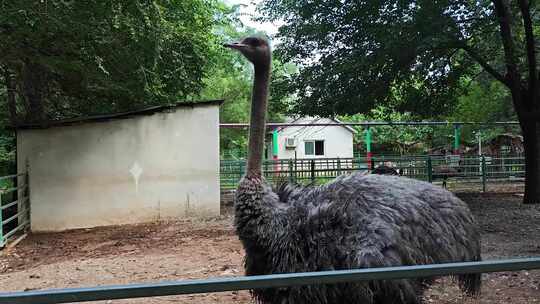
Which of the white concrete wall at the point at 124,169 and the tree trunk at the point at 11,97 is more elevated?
the tree trunk at the point at 11,97

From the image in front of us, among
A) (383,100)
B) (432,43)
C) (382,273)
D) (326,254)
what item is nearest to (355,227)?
(326,254)

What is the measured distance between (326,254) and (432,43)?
6454mm

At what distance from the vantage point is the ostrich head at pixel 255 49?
3408 mm

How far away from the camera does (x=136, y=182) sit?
942 cm

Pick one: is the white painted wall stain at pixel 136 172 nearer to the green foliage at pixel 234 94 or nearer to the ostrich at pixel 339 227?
the ostrich at pixel 339 227

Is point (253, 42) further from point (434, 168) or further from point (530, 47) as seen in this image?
point (434, 168)

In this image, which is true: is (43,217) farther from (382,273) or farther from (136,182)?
(382,273)

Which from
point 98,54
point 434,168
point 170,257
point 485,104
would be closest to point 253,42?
point 170,257

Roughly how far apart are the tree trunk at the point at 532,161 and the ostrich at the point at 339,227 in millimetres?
8672

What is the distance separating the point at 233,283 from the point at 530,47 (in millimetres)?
10432

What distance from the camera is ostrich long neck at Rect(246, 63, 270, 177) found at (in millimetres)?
3221

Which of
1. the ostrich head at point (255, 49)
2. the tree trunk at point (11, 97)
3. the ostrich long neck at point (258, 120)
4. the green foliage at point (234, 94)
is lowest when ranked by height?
the ostrich long neck at point (258, 120)

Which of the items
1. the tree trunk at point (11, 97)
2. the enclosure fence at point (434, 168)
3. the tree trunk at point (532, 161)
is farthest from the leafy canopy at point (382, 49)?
the tree trunk at point (11, 97)

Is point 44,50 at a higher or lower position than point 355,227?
higher
